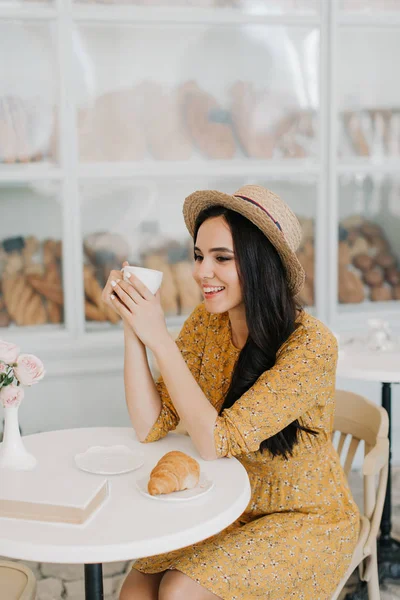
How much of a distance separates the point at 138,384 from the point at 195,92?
1.63 m

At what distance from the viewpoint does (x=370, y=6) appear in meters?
2.96

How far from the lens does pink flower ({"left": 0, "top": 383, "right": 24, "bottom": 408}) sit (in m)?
1.31

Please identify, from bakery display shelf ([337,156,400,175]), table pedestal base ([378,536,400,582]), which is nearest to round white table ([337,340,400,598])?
table pedestal base ([378,536,400,582])

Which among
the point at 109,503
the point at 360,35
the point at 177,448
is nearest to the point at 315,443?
the point at 177,448

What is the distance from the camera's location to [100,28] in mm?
2719

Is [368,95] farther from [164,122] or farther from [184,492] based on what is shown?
[184,492]

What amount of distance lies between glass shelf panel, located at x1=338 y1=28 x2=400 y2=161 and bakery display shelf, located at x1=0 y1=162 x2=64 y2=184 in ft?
3.84

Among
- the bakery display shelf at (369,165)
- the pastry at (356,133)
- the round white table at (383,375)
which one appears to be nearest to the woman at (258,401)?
the round white table at (383,375)

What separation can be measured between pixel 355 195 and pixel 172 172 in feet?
2.73

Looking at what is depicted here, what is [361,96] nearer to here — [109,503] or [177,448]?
[177,448]

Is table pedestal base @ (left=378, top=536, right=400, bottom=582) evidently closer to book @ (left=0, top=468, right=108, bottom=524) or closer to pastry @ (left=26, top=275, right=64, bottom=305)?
book @ (left=0, top=468, right=108, bottom=524)

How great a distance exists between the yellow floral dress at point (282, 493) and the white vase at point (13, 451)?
27cm

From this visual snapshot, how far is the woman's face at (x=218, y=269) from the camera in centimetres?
150

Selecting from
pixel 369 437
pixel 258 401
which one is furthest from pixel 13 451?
pixel 369 437
